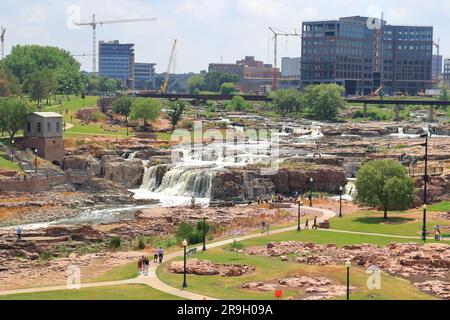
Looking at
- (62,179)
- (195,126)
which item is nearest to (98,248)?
(62,179)

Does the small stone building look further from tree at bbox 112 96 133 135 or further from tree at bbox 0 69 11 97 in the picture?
tree at bbox 0 69 11 97

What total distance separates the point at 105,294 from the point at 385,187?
3577cm

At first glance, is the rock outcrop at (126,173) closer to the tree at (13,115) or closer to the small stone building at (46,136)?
the small stone building at (46,136)

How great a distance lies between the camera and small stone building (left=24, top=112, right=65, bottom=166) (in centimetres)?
11425

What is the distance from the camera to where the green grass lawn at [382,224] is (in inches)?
2662

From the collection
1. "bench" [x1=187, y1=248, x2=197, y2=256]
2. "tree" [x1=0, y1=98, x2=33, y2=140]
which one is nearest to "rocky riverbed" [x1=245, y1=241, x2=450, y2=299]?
"bench" [x1=187, y1=248, x2=197, y2=256]

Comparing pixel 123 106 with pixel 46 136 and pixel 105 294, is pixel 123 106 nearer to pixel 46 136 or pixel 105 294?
pixel 46 136

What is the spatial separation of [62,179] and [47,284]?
182 feet

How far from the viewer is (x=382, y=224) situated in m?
71.6

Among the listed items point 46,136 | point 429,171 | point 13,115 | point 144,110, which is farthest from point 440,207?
point 144,110

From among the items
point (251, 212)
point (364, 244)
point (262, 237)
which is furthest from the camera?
point (251, 212)

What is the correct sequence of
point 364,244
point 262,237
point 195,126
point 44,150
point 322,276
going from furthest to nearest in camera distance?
point 195,126 → point 44,150 → point 262,237 → point 364,244 → point 322,276

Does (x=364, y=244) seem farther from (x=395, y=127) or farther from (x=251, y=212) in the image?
(x=395, y=127)

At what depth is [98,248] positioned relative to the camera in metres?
68.9
